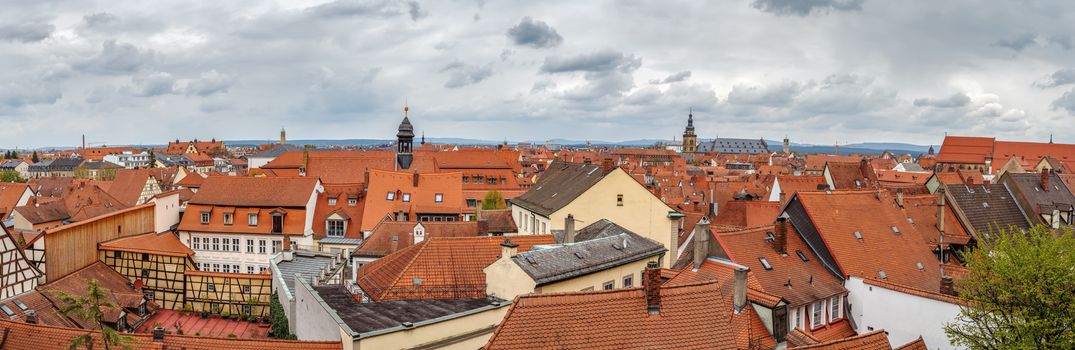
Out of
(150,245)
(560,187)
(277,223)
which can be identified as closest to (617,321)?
(560,187)

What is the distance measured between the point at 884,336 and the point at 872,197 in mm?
21010

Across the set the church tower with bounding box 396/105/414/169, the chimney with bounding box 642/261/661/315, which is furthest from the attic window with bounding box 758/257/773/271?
the church tower with bounding box 396/105/414/169

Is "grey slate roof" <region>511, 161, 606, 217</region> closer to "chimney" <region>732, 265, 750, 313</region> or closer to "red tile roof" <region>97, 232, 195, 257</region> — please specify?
"chimney" <region>732, 265, 750, 313</region>

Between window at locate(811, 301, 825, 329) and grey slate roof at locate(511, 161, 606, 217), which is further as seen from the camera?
grey slate roof at locate(511, 161, 606, 217)

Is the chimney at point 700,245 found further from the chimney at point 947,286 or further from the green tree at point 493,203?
the green tree at point 493,203

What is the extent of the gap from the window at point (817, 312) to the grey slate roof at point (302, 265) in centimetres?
2606

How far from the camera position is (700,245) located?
29641 millimetres

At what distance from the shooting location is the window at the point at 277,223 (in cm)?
5309

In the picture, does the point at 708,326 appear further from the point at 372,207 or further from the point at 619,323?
the point at 372,207

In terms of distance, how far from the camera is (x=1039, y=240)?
75.2ft

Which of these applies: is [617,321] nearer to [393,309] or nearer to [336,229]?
[393,309]

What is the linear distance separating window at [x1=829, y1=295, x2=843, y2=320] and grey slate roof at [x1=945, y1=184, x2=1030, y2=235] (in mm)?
18743

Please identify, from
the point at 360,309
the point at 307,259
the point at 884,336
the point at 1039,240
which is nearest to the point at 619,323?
the point at 884,336

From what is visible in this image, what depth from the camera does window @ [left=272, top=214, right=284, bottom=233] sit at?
174 ft
